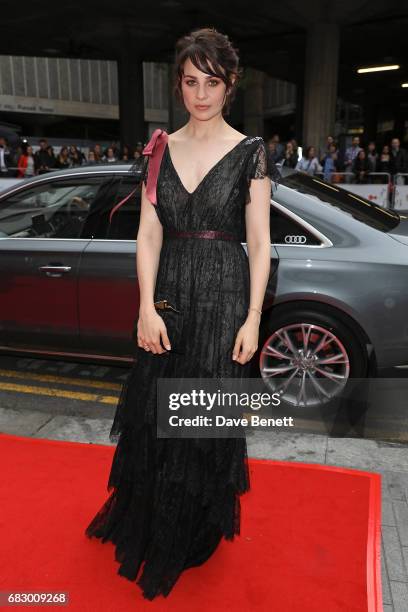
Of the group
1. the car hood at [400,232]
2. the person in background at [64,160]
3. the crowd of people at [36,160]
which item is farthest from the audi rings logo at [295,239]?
the person in background at [64,160]

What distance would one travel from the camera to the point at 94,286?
3.73m

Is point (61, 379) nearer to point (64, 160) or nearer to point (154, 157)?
point (154, 157)

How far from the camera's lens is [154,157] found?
186cm

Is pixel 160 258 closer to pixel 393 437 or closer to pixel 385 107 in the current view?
pixel 393 437

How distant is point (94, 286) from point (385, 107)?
35891 mm

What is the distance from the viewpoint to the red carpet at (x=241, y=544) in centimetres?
212

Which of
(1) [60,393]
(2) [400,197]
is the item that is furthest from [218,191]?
(2) [400,197]

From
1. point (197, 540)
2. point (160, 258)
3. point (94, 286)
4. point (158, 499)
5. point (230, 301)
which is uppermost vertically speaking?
point (160, 258)

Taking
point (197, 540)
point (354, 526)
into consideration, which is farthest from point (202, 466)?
point (354, 526)

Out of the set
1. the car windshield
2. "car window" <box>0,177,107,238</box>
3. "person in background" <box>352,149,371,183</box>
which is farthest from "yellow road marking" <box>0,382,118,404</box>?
"person in background" <box>352,149,371,183</box>

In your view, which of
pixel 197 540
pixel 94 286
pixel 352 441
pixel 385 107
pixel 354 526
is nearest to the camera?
pixel 197 540

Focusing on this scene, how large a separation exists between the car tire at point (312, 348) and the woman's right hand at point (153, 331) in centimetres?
176

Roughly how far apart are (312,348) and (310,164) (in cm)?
1062

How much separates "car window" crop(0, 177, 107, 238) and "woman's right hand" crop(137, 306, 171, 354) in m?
2.22
